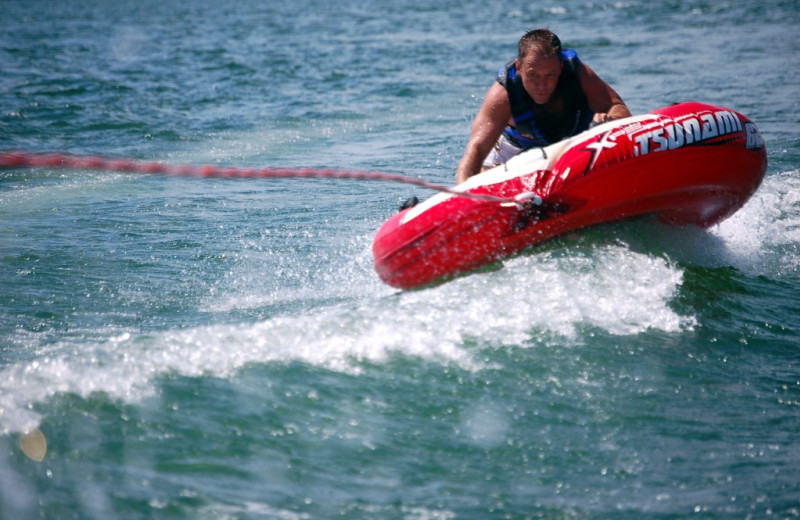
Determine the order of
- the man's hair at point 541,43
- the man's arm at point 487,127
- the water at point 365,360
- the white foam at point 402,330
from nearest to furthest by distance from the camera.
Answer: the water at point 365,360 < the white foam at point 402,330 < the man's hair at point 541,43 < the man's arm at point 487,127

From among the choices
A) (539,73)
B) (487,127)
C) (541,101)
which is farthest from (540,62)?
(487,127)

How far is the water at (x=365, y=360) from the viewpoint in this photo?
2740mm

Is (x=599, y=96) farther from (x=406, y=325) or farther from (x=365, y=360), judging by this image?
(x=365, y=360)

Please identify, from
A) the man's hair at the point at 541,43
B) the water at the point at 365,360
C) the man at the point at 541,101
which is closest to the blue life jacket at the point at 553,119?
the man at the point at 541,101

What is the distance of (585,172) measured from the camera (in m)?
4.04

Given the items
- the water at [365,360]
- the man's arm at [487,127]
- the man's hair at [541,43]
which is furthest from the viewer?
the man's arm at [487,127]

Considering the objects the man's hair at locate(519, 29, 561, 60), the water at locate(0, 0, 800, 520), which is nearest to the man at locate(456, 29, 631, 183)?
the man's hair at locate(519, 29, 561, 60)

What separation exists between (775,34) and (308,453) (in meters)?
14.6

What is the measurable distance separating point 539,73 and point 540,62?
0.19 feet

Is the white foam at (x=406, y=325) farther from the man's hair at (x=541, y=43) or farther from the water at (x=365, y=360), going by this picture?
the man's hair at (x=541, y=43)

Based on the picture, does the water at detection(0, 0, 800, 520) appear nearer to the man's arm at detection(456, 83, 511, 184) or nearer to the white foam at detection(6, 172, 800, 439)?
the white foam at detection(6, 172, 800, 439)

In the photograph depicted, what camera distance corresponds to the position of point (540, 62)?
428 centimetres

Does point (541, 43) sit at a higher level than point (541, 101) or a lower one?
higher

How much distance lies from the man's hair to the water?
97cm
